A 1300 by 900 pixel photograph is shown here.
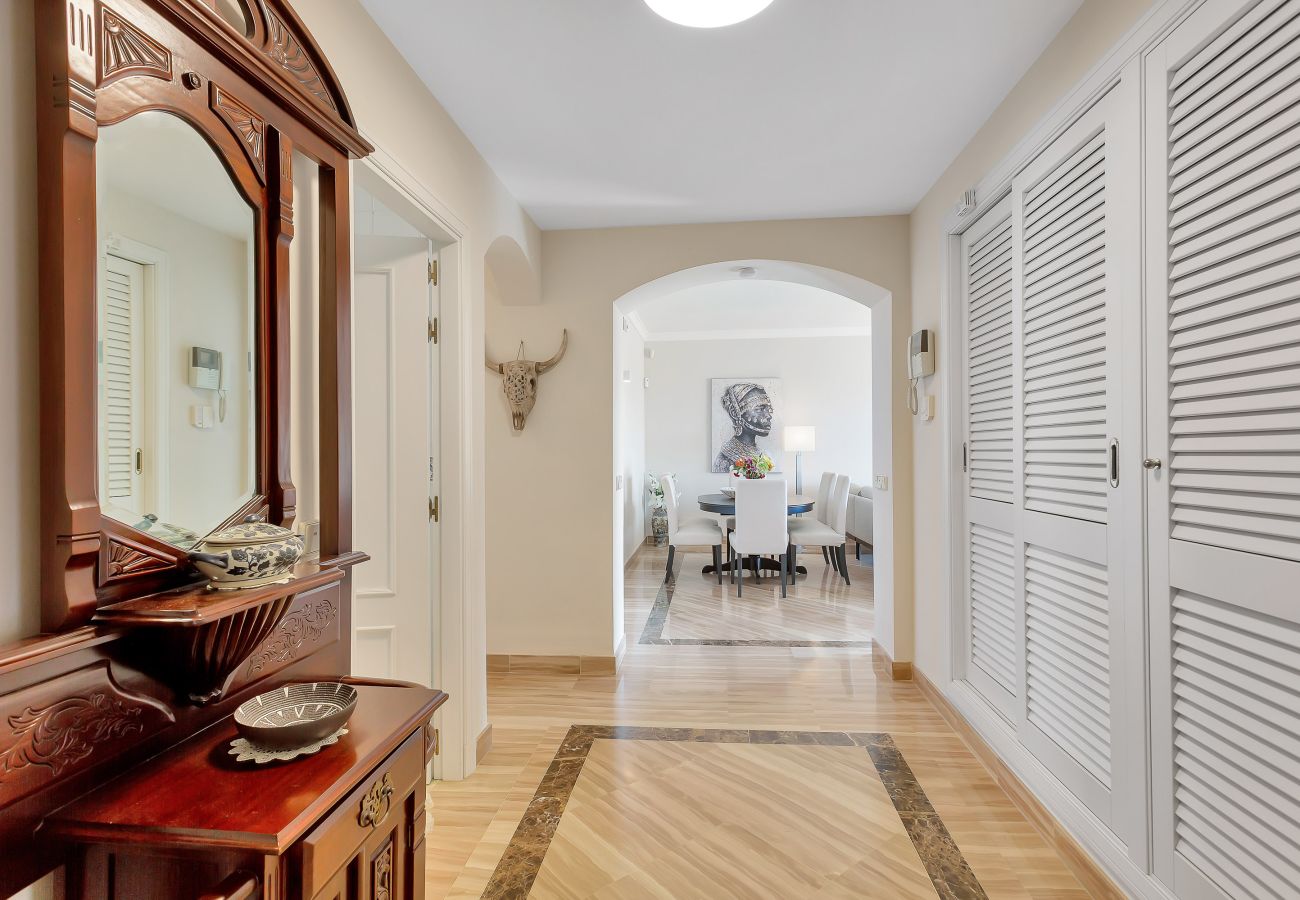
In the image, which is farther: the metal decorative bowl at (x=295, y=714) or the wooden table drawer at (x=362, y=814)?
the metal decorative bowl at (x=295, y=714)

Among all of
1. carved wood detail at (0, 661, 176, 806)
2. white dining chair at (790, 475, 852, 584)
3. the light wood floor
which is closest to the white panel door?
the light wood floor

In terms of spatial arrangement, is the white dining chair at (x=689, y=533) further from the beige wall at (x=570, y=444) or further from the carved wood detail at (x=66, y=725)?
the carved wood detail at (x=66, y=725)

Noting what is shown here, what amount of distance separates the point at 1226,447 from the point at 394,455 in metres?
2.46

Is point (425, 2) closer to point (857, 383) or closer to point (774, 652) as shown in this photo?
point (774, 652)

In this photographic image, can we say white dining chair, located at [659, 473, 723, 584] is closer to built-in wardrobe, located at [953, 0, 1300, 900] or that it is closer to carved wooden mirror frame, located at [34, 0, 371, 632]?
built-in wardrobe, located at [953, 0, 1300, 900]

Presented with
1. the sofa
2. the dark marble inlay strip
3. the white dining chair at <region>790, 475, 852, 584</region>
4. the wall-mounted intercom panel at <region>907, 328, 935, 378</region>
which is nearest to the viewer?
the wall-mounted intercom panel at <region>907, 328, 935, 378</region>

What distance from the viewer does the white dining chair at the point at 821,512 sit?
19.9 feet

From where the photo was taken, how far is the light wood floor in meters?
1.96

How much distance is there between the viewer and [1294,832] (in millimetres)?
1235

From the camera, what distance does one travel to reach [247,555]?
1.11 m

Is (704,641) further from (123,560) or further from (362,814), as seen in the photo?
(123,560)

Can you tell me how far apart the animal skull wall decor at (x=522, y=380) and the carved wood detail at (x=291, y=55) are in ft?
7.20

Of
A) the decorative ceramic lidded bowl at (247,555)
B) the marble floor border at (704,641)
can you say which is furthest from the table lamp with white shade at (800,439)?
the decorative ceramic lidded bowl at (247,555)

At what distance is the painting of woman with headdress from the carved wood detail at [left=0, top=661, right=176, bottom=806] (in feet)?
24.1
